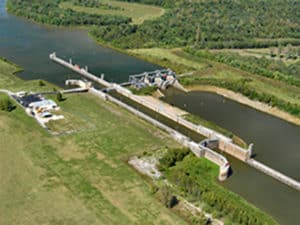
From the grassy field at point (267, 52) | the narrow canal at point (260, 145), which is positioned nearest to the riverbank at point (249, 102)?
the narrow canal at point (260, 145)

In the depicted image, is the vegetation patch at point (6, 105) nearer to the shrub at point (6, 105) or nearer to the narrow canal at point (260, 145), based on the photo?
the shrub at point (6, 105)

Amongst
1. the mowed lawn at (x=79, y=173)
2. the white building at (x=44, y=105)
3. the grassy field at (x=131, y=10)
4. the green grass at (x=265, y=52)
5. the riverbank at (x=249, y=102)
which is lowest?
the mowed lawn at (x=79, y=173)

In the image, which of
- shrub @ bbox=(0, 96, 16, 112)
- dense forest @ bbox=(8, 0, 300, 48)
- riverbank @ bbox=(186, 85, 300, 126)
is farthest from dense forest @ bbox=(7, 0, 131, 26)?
shrub @ bbox=(0, 96, 16, 112)

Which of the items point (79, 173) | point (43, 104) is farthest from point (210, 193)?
point (43, 104)

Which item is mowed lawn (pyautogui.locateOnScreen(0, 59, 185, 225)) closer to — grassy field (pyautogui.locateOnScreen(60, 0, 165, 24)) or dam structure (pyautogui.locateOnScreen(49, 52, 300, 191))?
dam structure (pyautogui.locateOnScreen(49, 52, 300, 191))

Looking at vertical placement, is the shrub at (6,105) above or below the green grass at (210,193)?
below

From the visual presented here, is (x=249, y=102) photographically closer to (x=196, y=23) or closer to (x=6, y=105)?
(x=6, y=105)

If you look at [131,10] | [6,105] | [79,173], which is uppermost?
[131,10]
